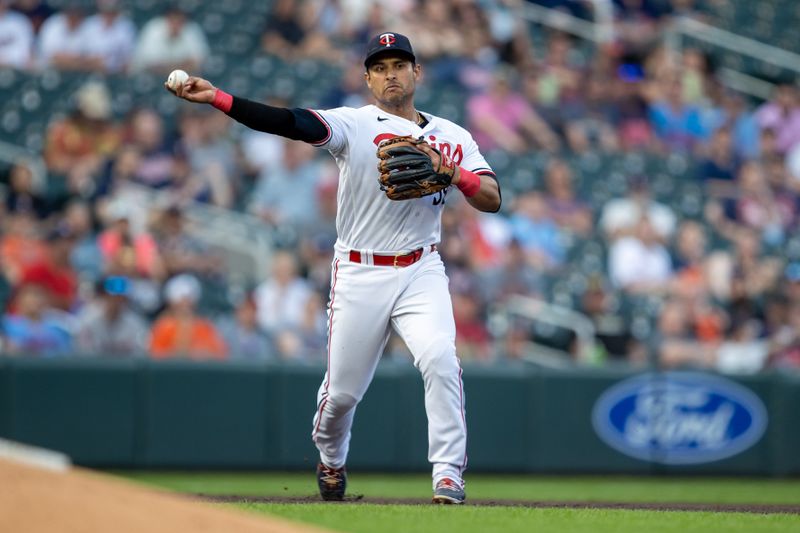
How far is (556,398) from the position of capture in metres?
9.61

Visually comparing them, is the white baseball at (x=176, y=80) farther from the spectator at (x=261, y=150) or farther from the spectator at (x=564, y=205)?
the spectator at (x=564, y=205)

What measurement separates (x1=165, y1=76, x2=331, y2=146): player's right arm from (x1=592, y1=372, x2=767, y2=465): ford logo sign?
15.9 ft

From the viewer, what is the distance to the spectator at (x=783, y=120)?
1328 centimetres

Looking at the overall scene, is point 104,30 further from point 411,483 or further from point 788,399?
point 788,399

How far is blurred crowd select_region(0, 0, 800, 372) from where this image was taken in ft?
31.7

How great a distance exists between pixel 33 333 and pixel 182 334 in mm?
1034

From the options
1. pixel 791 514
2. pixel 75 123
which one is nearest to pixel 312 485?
pixel 791 514

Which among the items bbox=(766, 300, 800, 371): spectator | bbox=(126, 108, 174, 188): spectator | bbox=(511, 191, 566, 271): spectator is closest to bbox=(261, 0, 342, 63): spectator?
bbox=(126, 108, 174, 188): spectator

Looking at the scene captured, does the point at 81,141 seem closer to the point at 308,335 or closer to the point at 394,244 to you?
the point at 308,335

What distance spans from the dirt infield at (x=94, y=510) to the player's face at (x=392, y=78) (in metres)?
2.02

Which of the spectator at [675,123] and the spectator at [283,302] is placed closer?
the spectator at [283,302]

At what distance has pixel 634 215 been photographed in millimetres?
11578

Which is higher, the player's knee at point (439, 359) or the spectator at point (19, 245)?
the spectator at point (19, 245)

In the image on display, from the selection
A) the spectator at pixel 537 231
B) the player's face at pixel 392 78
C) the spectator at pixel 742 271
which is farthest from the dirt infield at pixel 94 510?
the spectator at pixel 742 271
